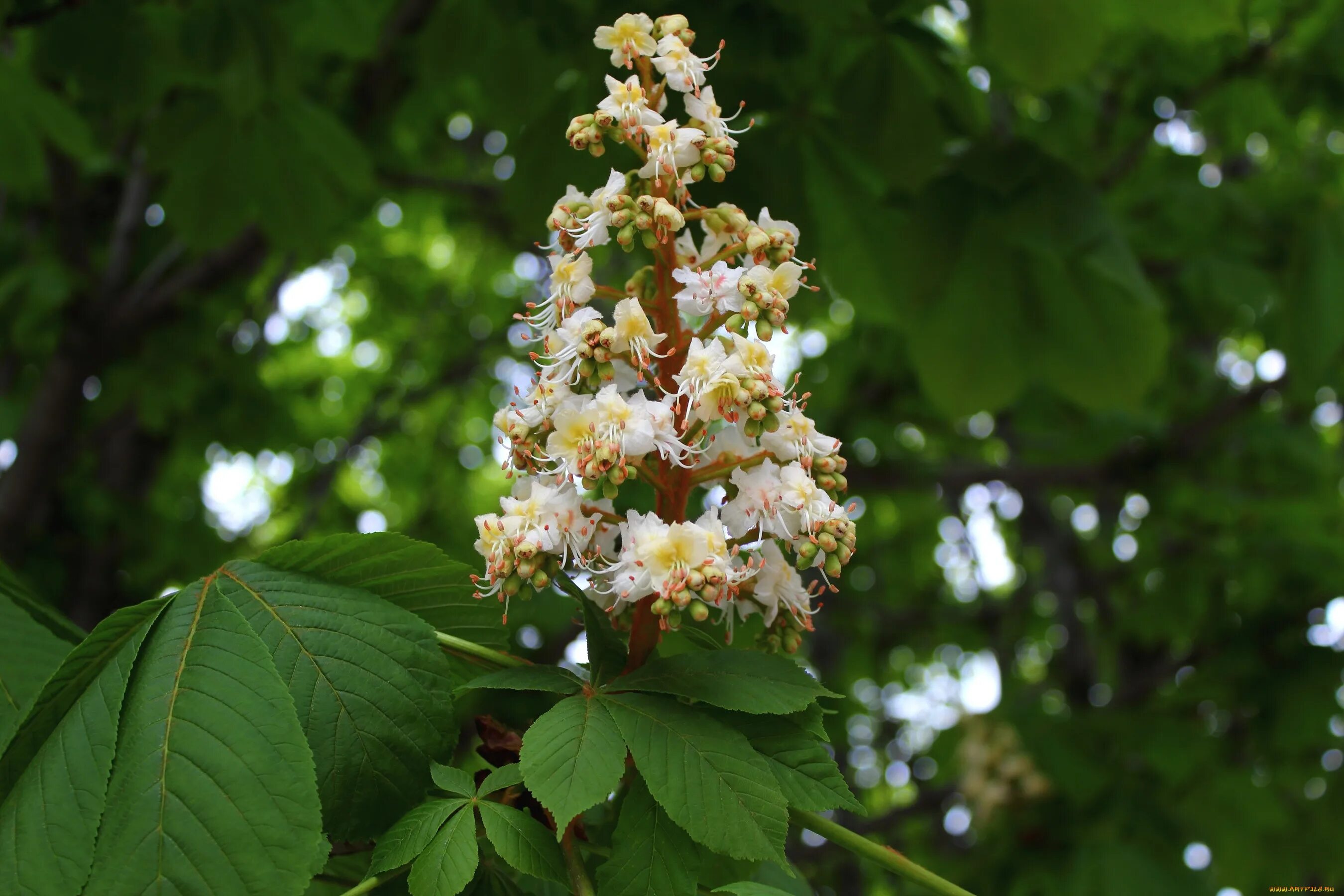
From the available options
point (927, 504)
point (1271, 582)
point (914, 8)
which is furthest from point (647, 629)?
→ point (927, 504)

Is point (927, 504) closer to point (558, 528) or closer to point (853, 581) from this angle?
point (853, 581)

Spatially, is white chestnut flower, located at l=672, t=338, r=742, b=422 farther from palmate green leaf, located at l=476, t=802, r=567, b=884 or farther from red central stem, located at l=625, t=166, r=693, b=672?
palmate green leaf, located at l=476, t=802, r=567, b=884

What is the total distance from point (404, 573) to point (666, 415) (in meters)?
0.38

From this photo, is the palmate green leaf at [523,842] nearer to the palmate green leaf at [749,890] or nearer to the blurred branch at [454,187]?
the palmate green leaf at [749,890]

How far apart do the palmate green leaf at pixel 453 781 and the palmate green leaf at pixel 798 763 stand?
259 mm

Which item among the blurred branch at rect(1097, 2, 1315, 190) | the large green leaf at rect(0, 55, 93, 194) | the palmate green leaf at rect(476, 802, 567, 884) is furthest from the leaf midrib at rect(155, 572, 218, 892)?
the blurred branch at rect(1097, 2, 1315, 190)

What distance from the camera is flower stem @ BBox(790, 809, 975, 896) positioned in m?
1.06

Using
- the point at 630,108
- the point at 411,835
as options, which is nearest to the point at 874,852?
the point at 411,835

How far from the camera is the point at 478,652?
1.17 metres

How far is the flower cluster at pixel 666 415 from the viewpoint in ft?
3.43

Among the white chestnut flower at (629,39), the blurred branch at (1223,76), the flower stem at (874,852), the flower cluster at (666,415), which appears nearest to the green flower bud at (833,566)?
the flower cluster at (666,415)

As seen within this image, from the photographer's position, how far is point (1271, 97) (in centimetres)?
418

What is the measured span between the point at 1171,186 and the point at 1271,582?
6.07ft

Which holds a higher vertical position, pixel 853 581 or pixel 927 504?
pixel 927 504
